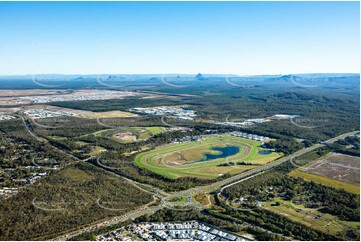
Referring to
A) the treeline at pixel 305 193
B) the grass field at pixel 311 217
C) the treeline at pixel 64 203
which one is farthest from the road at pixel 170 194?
the grass field at pixel 311 217

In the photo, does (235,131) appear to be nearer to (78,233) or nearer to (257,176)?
(257,176)

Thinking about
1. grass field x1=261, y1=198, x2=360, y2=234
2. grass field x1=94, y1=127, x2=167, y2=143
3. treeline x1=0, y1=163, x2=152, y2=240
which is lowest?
grass field x1=261, y1=198, x2=360, y2=234

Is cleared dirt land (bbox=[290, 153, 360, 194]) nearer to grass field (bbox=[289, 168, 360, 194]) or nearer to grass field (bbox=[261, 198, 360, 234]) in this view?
grass field (bbox=[289, 168, 360, 194])

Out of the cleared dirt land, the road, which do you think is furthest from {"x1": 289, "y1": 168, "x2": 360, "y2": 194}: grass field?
the road

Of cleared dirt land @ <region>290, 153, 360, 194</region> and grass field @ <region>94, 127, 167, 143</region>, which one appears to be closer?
cleared dirt land @ <region>290, 153, 360, 194</region>

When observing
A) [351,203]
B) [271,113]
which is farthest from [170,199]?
[271,113]

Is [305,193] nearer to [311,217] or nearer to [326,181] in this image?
[326,181]

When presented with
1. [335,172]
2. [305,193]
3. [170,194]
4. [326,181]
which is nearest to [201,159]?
[170,194]

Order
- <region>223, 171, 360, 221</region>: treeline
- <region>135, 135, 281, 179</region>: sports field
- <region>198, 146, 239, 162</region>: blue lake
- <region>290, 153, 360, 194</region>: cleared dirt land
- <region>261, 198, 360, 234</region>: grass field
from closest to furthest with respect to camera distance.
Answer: <region>261, 198, 360, 234</region>: grass field < <region>223, 171, 360, 221</region>: treeline < <region>290, 153, 360, 194</region>: cleared dirt land < <region>135, 135, 281, 179</region>: sports field < <region>198, 146, 239, 162</region>: blue lake
